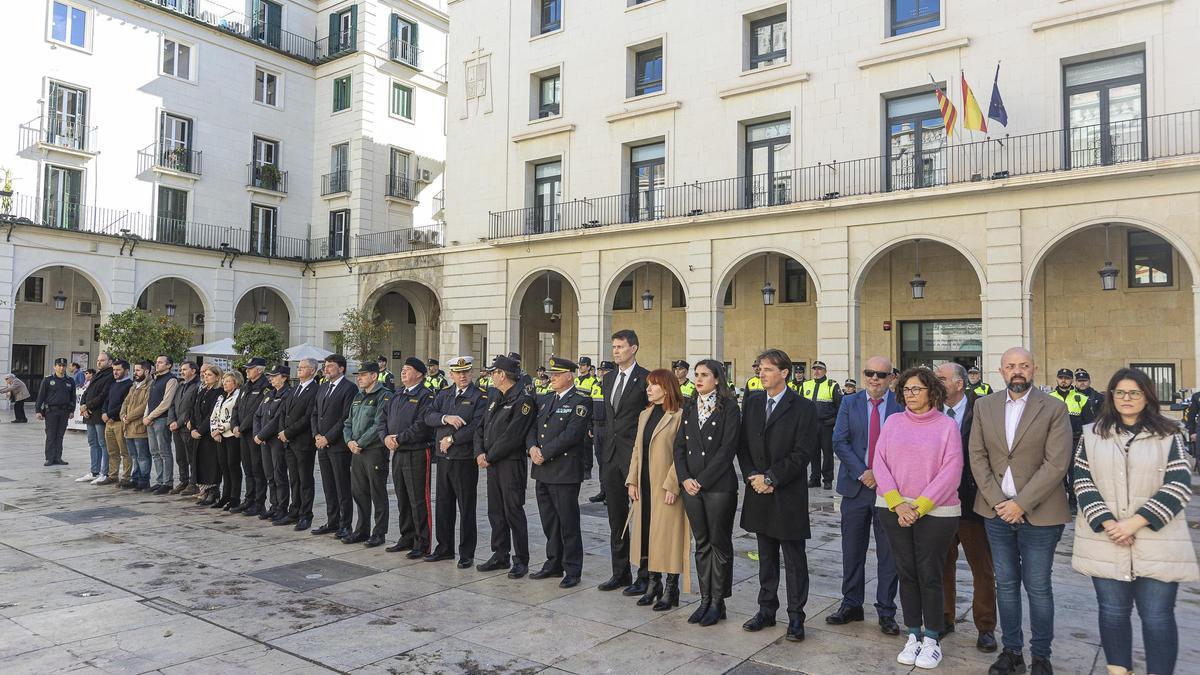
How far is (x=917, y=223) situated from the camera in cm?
1752

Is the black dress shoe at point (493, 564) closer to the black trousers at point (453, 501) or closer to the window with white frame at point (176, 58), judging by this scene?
the black trousers at point (453, 501)

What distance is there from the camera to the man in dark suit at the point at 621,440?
21.4 feet

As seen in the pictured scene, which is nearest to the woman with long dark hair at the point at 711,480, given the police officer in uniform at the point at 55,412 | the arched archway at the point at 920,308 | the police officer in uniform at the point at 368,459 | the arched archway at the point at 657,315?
the police officer in uniform at the point at 368,459

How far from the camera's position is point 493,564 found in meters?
7.08

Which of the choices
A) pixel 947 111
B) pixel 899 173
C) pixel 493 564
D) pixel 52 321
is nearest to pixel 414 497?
pixel 493 564

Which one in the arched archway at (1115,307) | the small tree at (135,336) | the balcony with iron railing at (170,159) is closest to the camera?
the arched archway at (1115,307)

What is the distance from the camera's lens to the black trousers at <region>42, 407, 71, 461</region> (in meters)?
13.6

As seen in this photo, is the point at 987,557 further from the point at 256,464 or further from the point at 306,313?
the point at 306,313

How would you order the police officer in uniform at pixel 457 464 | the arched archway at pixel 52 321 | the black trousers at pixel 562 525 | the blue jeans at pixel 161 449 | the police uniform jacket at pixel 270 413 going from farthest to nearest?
A: the arched archway at pixel 52 321, the blue jeans at pixel 161 449, the police uniform jacket at pixel 270 413, the police officer in uniform at pixel 457 464, the black trousers at pixel 562 525

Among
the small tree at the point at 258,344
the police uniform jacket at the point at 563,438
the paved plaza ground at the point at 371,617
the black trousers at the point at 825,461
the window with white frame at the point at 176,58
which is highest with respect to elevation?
the window with white frame at the point at 176,58

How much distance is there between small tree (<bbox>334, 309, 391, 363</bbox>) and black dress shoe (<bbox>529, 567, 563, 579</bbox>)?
22.8 m

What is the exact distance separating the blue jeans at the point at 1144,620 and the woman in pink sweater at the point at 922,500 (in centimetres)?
84

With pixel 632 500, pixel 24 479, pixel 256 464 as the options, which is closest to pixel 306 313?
pixel 24 479

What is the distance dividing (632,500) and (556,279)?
2086cm
